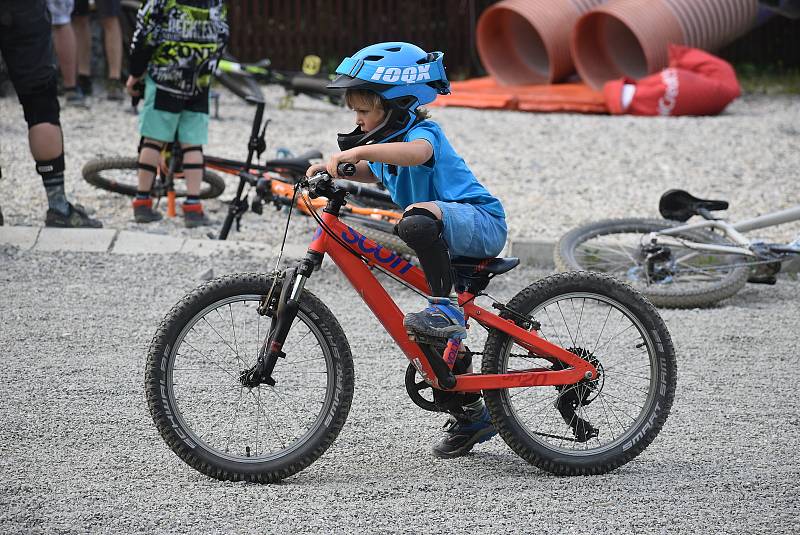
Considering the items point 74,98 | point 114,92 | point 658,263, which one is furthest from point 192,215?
point 114,92

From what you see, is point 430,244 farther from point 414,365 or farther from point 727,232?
point 727,232

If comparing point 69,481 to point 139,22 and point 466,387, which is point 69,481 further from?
point 139,22

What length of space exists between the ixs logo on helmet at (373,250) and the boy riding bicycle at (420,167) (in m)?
0.11

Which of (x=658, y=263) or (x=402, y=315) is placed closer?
(x=402, y=315)

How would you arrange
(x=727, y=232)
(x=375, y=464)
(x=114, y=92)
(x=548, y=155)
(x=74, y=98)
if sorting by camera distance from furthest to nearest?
(x=114, y=92) < (x=74, y=98) < (x=548, y=155) < (x=727, y=232) < (x=375, y=464)

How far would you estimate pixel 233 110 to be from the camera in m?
12.0

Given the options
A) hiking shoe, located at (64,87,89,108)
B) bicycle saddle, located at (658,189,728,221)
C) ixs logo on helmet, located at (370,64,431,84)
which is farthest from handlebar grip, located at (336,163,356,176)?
hiking shoe, located at (64,87,89,108)

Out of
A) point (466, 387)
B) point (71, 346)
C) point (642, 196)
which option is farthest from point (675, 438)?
point (642, 196)

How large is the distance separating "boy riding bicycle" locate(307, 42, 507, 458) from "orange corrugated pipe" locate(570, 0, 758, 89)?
346 inches

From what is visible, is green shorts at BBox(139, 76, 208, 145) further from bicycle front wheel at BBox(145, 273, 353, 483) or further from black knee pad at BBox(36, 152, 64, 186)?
bicycle front wheel at BBox(145, 273, 353, 483)

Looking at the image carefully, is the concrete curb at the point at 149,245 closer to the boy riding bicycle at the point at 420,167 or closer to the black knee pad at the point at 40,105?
the black knee pad at the point at 40,105

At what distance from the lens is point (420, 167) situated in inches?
154

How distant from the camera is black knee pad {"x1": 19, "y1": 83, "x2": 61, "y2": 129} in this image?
7102mm

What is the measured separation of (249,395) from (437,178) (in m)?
1.19
